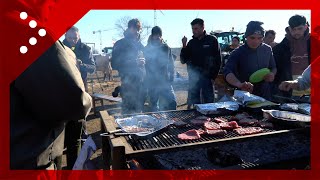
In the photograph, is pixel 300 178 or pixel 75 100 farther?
pixel 300 178

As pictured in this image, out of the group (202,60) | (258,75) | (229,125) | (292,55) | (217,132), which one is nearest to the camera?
(217,132)

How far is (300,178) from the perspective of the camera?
2.14 metres

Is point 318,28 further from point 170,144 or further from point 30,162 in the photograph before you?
point 30,162

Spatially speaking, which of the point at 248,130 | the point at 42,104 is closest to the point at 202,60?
the point at 248,130

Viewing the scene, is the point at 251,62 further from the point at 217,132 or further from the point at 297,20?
the point at 217,132

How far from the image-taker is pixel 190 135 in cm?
Result: 214

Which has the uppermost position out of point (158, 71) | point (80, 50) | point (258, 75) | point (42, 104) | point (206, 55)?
point (80, 50)

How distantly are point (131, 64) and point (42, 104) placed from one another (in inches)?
132

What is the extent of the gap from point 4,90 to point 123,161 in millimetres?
850

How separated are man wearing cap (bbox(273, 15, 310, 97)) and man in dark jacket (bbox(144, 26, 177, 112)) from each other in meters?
1.84

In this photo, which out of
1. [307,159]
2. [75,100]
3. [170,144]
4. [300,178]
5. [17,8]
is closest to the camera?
[17,8]

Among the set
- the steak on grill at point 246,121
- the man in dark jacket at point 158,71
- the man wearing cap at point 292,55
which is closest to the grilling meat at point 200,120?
the steak on grill at point 246,121

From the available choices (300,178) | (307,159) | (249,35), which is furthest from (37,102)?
(249,35)

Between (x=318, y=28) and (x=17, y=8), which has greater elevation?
(x=318, y=28)
